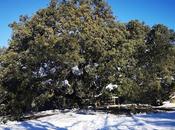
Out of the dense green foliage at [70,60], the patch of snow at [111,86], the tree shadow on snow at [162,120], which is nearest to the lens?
the tree shadow on snow at [162,120]

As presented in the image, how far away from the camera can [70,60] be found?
17.6 metres

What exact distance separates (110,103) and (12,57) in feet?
49.6

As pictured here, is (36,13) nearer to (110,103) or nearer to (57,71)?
(57,71)

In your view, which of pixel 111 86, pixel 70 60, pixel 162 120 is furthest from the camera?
pixel 111 86

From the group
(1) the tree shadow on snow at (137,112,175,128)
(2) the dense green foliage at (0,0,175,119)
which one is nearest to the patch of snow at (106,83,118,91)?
(2) the dense green foliage at (0,0,175,119)

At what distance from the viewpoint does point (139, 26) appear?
2323cm

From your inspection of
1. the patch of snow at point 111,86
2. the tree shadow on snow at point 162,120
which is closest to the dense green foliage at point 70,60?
the patch of snow at point 111,86

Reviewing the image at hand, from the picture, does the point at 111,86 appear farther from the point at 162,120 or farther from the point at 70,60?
the point at 162,120

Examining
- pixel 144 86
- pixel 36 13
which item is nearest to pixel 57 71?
pixel 36 13

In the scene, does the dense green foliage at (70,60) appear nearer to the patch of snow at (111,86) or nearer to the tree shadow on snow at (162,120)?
the patch of snow at (111,86)

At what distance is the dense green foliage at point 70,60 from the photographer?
710 inches

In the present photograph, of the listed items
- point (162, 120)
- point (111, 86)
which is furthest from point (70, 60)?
point (162, 120)

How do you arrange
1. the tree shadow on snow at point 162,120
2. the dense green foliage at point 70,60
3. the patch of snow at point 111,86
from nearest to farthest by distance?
the tree shadow on snow at point 162,120, the dense green foliage at point 70,60, the patch of snow at point 111,86

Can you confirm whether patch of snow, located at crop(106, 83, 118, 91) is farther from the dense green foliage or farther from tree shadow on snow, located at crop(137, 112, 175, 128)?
tree shadow on snow, located at crop(137, 112, 175, 128)
